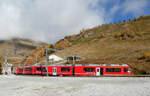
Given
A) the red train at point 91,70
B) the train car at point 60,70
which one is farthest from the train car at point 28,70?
the red train at point 91,70

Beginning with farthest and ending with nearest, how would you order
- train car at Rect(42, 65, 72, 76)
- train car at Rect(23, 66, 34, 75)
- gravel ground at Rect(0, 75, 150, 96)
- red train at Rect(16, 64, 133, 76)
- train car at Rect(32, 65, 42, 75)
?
train car at Rect(23, 66, 34, 75)
train car at Rect(32, 65, 42, 75)
train car at Rect(42, 65, 72, 76)
red train at Rect(16, 64, 133, 76)
gravel ground at Rect(0, 75, 150, 96)

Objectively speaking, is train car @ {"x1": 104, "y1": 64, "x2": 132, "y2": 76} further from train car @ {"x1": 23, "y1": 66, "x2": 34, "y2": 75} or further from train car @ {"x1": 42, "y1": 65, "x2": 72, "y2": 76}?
train car @ {"x1": 23, "y1": 66, "x2": 34, "y2": 75}

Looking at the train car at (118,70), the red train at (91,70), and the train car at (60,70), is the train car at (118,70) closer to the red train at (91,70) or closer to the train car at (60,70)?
the red train at (91,70)

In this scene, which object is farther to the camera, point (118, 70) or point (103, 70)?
point (103, 70)

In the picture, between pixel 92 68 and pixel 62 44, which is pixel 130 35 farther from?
pixel 92 68

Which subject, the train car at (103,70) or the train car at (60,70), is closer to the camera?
the train car at (103,70)

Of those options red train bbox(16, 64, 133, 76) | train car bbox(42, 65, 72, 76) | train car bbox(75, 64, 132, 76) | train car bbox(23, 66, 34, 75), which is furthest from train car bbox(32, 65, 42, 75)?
train car bbox(75, 64, 132, 76)

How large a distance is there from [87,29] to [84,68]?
527 ft

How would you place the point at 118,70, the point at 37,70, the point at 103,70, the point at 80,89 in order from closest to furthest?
the point at 80,89
the point at 118,70
the point at 103,70
the point at 37,70

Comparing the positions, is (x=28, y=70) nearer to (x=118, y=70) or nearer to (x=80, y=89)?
(x=118, y=70)

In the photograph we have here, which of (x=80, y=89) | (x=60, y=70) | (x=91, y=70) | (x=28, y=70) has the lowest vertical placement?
(x=80, y=89)

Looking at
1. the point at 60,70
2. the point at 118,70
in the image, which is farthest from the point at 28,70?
the point at 118,70

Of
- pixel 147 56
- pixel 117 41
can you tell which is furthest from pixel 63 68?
pixel 117 41

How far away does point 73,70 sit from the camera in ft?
124
